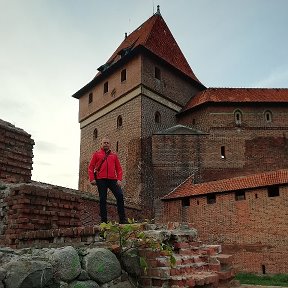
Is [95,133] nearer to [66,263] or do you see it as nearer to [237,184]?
[237,184]

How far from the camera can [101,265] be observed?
334 centimetres

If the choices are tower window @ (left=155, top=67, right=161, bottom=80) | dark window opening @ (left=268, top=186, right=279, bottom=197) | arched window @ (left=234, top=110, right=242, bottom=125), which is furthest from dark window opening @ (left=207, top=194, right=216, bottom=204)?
tower window @ (left=155, top=67, right=161, bottom=80)

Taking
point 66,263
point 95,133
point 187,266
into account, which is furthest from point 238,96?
point 66,263

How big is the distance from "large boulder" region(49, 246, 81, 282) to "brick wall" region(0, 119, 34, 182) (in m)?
2.44

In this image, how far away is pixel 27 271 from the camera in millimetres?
2750

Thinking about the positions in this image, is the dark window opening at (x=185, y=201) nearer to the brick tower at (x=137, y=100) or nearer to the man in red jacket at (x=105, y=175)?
the brick tower at (x=137, y=100)

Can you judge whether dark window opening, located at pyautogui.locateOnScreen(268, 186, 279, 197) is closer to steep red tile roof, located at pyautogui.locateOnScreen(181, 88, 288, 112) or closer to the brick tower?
the brick tower

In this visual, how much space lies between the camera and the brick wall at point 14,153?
5488mm

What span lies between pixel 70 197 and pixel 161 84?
64.5 feet

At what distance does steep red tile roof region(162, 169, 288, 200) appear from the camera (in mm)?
16406

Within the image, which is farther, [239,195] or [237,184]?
[237,184]

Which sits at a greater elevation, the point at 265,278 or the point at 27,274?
the point at 27,274

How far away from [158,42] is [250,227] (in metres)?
14.6

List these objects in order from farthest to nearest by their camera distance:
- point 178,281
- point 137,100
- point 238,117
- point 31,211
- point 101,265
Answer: point 238,117 → point 137,100 → point 31,211 → point 178,281 → point 101,265
